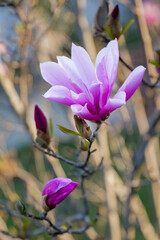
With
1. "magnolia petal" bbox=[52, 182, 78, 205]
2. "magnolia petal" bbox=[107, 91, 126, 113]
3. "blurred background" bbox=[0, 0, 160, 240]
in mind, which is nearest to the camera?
"magnolia petal" bbox=[107, 91, 126, 113]

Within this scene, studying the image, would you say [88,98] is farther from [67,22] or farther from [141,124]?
[67,22]

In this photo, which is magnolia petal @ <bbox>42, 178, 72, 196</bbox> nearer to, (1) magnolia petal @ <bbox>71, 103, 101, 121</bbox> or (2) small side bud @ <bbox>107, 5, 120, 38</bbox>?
(1) magnolia petal @ <bbox>71, 103, 101, 121</bbox>

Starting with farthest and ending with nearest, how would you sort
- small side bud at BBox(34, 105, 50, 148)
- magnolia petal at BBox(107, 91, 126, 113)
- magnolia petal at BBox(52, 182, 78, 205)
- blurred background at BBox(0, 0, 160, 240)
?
blurred background at BBox(0, 0, 160, 240) → small side bud at BBox(34, 105, 50, 148) → magnolia petal at BBox(52, 182, 78, 205) → magnolia petal at BBox(107, 91, 126, 113)

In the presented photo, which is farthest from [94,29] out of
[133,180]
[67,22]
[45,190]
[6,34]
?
[67,22]

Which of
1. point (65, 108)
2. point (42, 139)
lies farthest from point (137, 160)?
point (42, 139)

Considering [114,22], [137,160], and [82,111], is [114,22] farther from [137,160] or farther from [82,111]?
[137,160]

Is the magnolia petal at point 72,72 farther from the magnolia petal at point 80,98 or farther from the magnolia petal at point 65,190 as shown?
the magnolia petal at point 65,190

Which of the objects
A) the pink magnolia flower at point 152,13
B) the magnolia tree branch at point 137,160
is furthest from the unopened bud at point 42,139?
the pink magnolia flower at point 152,13

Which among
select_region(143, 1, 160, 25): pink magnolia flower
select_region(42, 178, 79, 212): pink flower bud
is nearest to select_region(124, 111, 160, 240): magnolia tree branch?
select_region(143, 1, 160, 25): pink magnolia flower
